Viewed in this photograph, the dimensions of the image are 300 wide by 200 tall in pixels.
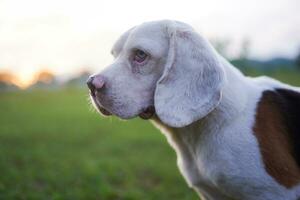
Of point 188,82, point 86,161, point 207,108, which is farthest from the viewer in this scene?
point 86,161

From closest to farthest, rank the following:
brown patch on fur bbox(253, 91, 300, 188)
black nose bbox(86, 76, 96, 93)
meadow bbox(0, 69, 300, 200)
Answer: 1. brown patch on fur bbox(253, 91, 300, 188)
2. black nose bbox(86, 76, 96, 93)
3. meadow bbox(0, 69, 300, 200)

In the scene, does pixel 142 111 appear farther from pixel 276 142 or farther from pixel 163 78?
pixel 276 142

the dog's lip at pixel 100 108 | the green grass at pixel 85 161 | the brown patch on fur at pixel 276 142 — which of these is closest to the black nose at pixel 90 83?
the dog's lip at pixel 100 108

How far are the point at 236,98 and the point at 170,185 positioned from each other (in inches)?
143

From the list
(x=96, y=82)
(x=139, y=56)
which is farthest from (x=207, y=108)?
(x=96, y=82)

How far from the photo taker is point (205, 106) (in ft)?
13.5

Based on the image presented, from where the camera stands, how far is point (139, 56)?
4.41 m

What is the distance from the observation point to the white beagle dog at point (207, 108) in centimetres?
415

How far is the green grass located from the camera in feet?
23.8

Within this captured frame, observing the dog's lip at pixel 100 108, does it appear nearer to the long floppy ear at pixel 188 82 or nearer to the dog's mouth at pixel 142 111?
the dog's mouth at pixel 142 111

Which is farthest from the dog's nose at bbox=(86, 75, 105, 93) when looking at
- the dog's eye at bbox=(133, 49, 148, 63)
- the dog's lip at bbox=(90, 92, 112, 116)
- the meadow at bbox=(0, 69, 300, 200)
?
the meadow at bbox=(0, 69, 300, 200)

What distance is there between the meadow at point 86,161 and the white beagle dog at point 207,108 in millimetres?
809

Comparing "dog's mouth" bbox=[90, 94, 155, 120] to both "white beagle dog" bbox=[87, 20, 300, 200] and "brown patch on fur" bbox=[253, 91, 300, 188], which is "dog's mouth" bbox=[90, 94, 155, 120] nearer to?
"white beagle dog" bbox=[87, 20, 300, 200]

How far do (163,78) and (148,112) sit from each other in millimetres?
372
